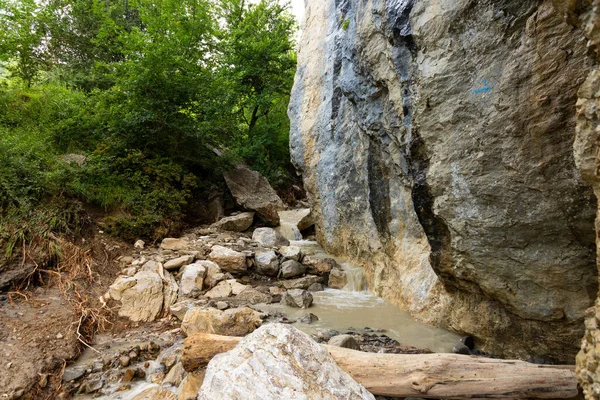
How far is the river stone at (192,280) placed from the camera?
533 centimetres

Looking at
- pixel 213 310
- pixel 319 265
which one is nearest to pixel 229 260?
pixel 319 265

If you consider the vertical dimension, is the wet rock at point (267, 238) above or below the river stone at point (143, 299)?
above

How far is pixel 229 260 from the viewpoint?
6.39m

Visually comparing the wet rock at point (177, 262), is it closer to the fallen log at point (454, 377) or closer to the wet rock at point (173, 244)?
the wet rock at point (173, 244)

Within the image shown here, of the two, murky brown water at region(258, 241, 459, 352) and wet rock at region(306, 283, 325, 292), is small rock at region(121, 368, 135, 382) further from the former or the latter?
wet rock at region(306, 283, 325, 292)

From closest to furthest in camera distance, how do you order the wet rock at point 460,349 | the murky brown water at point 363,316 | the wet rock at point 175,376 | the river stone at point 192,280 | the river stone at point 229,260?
the wet rock at point 175,376, the wet rock at point 460,349, the murky brown water at point 363,316, the river stone at point 192,280, the river stone at point 229,260

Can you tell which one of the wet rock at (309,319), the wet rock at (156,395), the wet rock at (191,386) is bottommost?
the wet rock at (156,395)

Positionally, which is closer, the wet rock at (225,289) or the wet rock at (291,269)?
the wet rock at (225,289)

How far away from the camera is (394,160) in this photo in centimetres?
511

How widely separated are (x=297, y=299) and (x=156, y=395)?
2.71 m

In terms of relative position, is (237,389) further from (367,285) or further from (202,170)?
(202,170)

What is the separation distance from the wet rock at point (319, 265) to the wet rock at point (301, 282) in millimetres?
320

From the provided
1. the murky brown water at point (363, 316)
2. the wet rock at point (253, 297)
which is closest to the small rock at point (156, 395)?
the murky brown water at point (363, 316)

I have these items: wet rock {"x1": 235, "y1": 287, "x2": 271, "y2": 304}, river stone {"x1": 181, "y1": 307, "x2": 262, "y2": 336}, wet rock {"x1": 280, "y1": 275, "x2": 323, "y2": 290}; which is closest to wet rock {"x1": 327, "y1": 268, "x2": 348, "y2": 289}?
wet rock {"x1": 280, "y1": 275, "x2": 323, "y2": 290}
